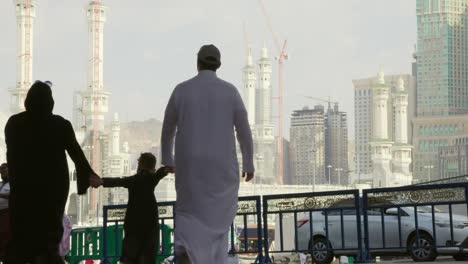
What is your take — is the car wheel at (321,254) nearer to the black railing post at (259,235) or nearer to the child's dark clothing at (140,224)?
the black railing post at (259,235)

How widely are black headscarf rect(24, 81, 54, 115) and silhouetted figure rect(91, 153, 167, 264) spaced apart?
1.87m

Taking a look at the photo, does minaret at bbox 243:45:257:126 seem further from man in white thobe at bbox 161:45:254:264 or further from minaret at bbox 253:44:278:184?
man in white thobe at bbox 161:45:254:264

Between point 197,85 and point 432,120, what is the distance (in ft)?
607

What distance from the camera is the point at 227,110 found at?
4449 mm

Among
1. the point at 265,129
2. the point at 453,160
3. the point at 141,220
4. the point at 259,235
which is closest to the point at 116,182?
the point at 141,220

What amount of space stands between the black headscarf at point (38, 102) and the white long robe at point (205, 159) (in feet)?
1.96

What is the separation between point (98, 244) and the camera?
11.3 m

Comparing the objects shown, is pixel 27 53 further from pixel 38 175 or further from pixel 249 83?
pixel 38 175

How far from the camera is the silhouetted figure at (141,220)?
595cm

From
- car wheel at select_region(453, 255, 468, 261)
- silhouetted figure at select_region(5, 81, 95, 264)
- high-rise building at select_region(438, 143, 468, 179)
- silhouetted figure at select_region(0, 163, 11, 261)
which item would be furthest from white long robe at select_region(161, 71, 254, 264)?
high-rise building at select_region(438, 143, 468, 179)

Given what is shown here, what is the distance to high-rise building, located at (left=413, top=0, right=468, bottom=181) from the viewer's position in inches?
7210

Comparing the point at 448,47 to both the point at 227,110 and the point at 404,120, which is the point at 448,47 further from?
the point at 227,110

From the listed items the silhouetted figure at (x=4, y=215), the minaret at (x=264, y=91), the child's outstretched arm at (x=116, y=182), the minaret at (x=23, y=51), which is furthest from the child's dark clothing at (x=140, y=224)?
the minaret at (x=264, y=91)

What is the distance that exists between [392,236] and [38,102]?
5.42 m
